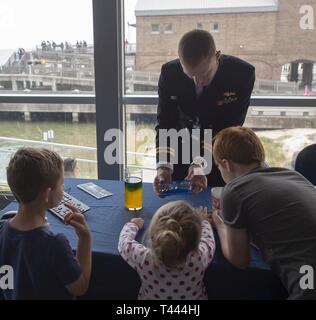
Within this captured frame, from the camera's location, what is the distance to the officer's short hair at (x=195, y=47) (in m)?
1.77

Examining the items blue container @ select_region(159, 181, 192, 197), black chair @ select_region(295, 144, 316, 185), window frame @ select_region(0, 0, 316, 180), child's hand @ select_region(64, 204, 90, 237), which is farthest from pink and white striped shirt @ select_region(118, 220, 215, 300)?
window frame @ select_region(0, 0, 316, 180)

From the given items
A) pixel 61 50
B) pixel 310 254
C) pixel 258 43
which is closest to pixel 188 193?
pixel 310 254

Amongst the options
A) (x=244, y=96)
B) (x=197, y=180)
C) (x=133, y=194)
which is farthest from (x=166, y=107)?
(x=133, y=194)

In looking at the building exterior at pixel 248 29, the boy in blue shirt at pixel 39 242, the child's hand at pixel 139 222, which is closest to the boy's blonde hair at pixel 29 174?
the boy in blue shirt at pixel 39 242

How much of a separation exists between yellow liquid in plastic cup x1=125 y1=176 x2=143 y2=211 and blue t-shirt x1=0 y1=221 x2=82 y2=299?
485 mm

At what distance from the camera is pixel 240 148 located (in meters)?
1.38

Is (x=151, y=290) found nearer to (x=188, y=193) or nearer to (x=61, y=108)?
(x=188, y=193)

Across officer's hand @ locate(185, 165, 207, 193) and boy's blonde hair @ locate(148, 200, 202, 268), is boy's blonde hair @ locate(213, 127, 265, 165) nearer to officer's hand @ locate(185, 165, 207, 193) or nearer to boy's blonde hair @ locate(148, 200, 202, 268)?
boy's blonde hair @ locate(148, 200, 202, 268)

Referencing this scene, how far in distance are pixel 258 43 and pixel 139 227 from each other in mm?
1997

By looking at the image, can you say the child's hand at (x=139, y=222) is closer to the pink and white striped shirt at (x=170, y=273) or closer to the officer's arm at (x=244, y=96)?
the pink and white striped shirt at (x=170, y=273)

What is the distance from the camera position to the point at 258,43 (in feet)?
9.33

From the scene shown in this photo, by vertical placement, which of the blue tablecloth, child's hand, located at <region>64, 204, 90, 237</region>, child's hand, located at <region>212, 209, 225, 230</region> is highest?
child's hand, located at <region>64, 204, 90, 237</region>

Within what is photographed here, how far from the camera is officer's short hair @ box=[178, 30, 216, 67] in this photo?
1773 mm
